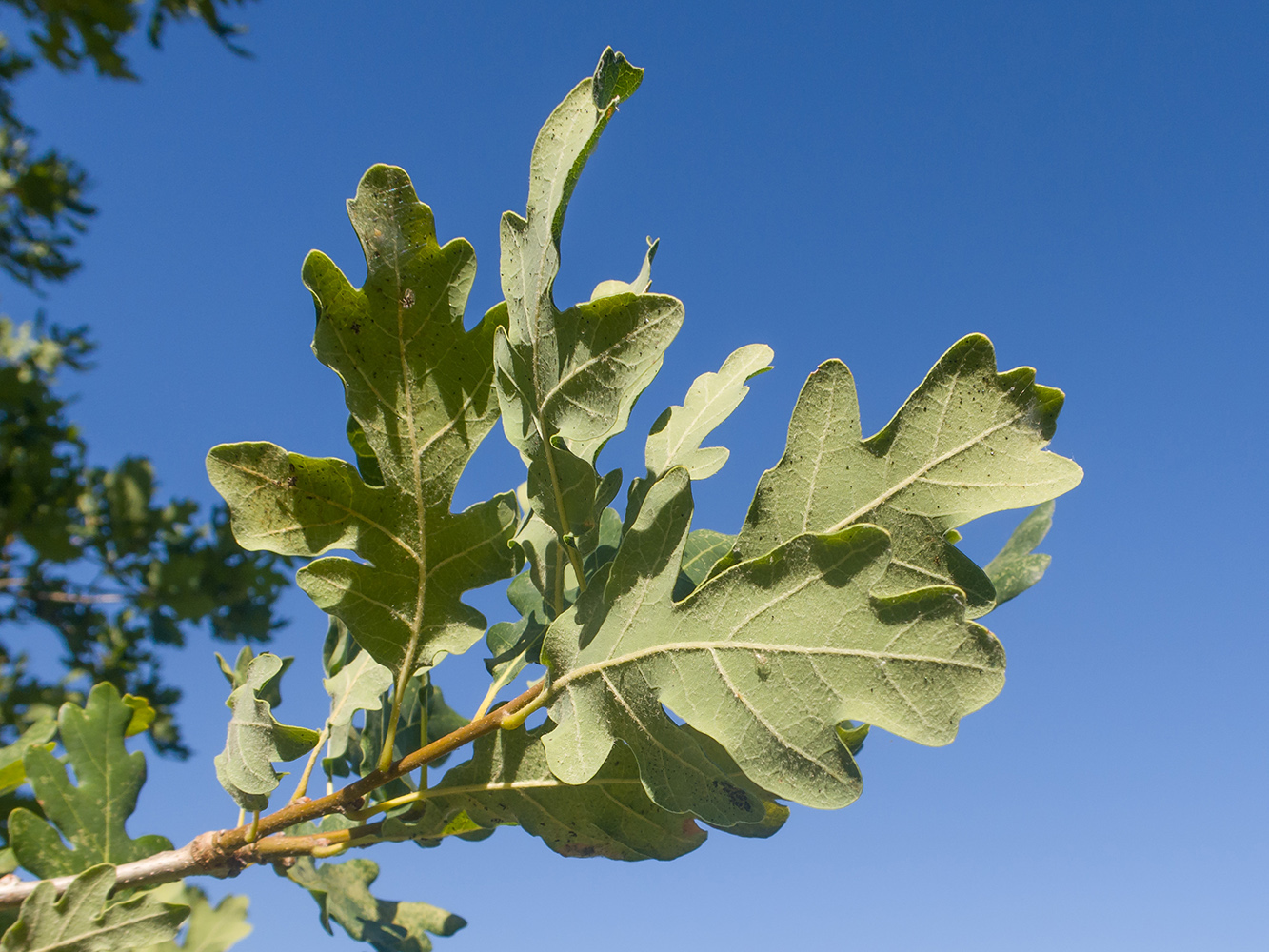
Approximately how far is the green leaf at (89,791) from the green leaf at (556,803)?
61 centimetres

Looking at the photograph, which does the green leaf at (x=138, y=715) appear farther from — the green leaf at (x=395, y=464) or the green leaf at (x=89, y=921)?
the green leaf at (x=395, y=464)

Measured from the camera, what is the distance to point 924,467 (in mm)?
1138

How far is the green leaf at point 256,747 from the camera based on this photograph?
1315mm

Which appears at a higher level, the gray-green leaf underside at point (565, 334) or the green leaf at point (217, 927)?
the gray-green leaf underside at point (565, 334)

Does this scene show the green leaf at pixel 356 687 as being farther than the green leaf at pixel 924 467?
Yes

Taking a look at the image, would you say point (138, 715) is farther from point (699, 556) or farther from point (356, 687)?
point (699, 556)

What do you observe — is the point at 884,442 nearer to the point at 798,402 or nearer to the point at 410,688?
the point at 798,402

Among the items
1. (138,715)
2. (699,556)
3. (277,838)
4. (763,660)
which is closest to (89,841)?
(138,715)

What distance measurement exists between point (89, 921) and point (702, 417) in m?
1.25

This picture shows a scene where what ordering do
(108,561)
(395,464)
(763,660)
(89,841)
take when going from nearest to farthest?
(763,660) → (395,464) → (89,841) → (108,561)

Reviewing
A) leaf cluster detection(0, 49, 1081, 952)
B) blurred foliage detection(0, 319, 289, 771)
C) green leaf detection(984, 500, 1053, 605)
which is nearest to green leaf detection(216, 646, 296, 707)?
leaf cluster detection(0, 49, 1081, 952)

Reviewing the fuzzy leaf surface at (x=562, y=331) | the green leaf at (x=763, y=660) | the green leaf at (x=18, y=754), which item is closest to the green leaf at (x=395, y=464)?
the fuzzy leaf surface at (x=562, y=331)

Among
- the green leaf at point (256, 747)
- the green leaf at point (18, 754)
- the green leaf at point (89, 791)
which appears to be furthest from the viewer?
the green leaf at point (18, 754)

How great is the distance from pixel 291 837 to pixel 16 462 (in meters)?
5.19
